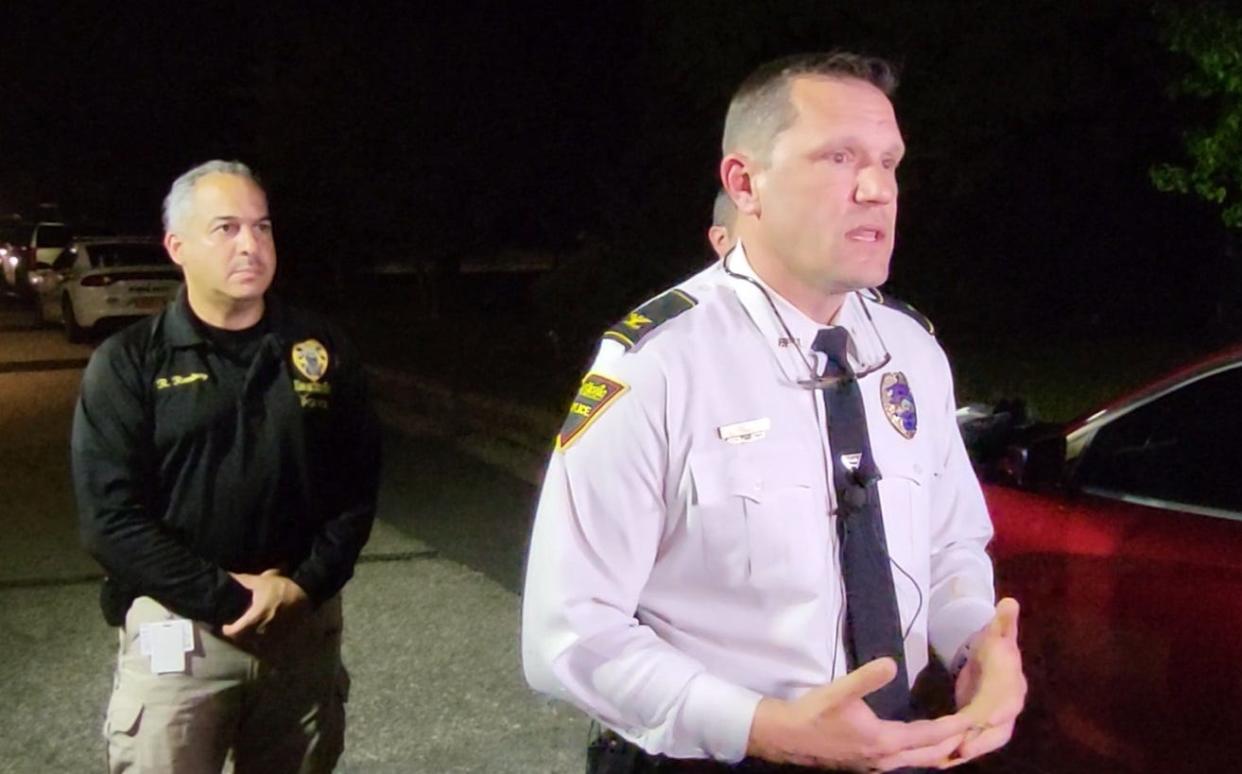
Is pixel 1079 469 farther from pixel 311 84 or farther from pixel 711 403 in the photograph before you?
pixel 311 84

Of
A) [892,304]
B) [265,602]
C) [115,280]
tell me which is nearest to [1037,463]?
[892,304]

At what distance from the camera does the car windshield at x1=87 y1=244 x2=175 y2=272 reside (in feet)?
59.2

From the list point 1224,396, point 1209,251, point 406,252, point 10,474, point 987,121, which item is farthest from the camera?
point 406,252

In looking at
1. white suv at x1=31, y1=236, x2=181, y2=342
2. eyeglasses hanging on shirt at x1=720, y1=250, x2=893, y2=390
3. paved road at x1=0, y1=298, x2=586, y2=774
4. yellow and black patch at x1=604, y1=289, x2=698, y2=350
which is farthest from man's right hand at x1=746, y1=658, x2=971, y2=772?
white suv at x1=31, y1=236, x2=181, y2=342

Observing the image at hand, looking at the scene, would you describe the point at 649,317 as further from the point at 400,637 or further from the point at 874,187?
the point at 400,637

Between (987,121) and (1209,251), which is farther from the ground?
(987,121)

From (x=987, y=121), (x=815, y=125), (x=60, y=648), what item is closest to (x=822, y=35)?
(x=987, y=121)

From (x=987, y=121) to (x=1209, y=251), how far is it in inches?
215

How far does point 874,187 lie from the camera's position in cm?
187

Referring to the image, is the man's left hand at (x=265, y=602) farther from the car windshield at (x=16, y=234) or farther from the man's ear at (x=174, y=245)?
the car windshield at (x=16, y=234)

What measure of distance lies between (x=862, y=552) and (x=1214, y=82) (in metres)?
8.45

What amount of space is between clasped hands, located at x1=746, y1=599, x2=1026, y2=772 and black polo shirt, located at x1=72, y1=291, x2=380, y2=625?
1598mm

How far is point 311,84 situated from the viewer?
67.6 feet

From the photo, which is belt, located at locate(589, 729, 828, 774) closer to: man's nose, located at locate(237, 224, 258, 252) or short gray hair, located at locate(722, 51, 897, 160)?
short gray hair, located at locate(722, 51, 897, 160)
